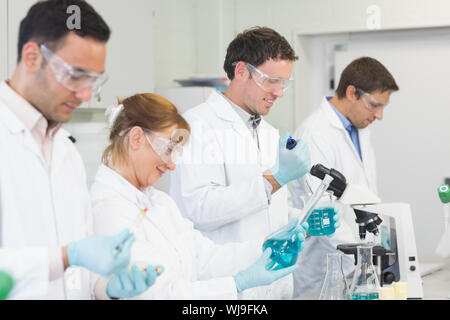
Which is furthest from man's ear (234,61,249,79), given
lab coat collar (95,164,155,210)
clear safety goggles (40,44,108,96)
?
clear safety goggles (40,44,108,96)

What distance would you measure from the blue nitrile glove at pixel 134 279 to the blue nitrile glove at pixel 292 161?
0.63 m

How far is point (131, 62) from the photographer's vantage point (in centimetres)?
175

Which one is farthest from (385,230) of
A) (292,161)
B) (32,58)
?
(32,58)

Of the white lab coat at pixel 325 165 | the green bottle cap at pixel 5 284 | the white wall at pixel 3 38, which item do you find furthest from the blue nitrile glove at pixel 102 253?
the white lab coat at pixel 325 165

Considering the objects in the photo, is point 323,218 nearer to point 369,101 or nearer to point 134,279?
point 369,101

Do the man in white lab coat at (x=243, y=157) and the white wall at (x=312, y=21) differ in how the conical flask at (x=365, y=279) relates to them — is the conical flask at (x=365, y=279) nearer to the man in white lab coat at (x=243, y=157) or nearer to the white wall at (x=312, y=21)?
the man in white lab coat at (x=243, y=157)

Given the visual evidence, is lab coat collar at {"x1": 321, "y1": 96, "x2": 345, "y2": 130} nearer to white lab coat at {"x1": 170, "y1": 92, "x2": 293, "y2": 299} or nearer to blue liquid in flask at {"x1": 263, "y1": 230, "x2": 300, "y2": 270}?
white lab coat at {"x1": 170, "y1": 92, "x2": 293, "y2": 299}

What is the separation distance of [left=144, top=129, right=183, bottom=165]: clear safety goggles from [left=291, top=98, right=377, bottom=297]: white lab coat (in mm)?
681

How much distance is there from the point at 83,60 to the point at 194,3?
74 centimetres

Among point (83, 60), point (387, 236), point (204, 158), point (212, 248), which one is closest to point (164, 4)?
point (204, 158)
